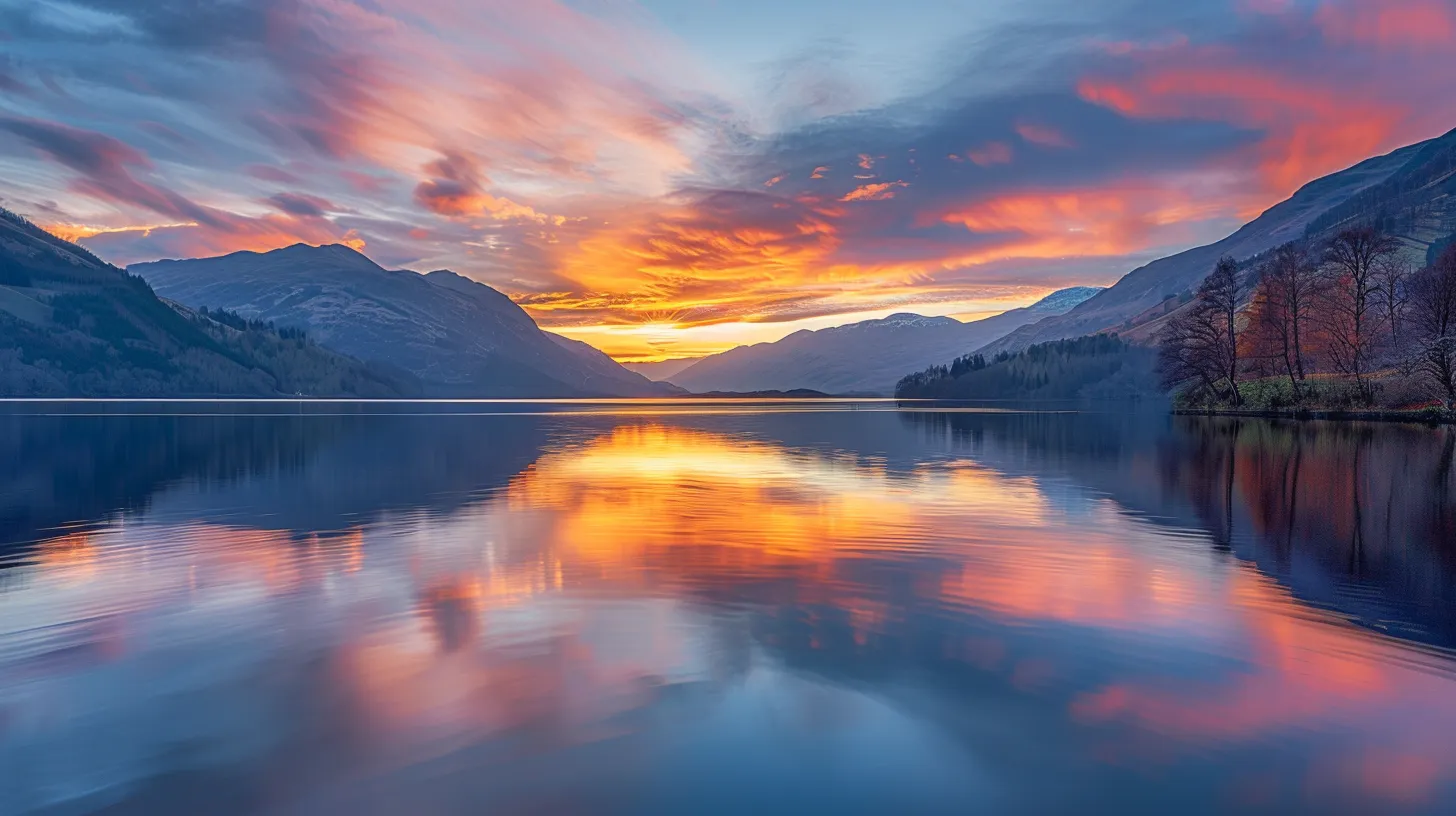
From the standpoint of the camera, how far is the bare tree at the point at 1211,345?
113500 mm

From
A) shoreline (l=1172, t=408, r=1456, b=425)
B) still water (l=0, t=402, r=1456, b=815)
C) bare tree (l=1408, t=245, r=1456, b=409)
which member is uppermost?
bare tree (l=1408, t=245, r=1456, b=409)

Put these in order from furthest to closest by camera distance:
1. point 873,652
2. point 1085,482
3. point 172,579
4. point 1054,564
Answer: point 1085,482 < point 1054,564 < point 172,579 < point 873,652

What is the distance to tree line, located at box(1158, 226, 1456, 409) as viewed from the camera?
278 feet

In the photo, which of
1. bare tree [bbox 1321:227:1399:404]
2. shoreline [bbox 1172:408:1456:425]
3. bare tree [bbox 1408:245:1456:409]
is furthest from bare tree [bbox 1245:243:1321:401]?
bare tree [bbox 1408:245:1456:409]

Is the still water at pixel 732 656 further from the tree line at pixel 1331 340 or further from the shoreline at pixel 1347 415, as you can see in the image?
the tree line at pixel 1331 340

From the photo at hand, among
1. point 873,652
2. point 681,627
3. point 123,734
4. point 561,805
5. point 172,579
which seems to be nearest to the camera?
point 561,805

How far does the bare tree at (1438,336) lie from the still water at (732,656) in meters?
61.4

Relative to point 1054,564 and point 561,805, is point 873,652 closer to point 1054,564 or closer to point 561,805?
point 561,805

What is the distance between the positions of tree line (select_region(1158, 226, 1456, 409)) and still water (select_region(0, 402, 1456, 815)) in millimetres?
70070

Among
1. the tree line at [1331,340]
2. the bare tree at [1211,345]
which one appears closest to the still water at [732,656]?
the tree line at [1331,340]

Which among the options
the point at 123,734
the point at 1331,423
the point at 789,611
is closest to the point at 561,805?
the point at 123,734

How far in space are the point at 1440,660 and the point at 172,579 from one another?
92.5ft

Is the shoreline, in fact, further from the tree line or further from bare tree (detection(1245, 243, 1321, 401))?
bare tree (detection(1245, 243, 1321, 401))

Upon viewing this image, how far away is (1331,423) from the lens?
88188 mm
